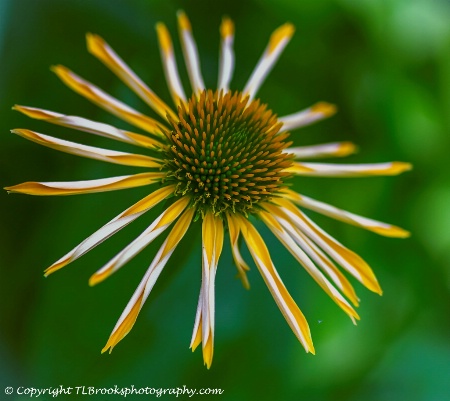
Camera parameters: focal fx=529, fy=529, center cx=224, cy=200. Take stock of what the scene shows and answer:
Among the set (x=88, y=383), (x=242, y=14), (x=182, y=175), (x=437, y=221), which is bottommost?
(x=88, y=383)

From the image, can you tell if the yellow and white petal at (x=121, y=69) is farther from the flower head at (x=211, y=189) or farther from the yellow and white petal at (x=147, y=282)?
the yellow and white petal at (x=147, y=282)

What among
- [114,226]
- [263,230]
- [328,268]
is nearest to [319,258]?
[328,268]

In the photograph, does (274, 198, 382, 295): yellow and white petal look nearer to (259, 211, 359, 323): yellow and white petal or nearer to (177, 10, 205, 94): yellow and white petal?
(259, 211, 359, 323): yellow and white petal

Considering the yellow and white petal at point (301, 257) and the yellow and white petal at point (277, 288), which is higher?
the yellow and white petal at point (301, 257)

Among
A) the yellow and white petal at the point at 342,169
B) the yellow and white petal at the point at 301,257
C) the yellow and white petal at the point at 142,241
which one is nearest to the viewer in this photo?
the yellow and white petal at the point at 142,241

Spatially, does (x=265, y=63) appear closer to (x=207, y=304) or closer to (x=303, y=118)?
(x=303, y=118)

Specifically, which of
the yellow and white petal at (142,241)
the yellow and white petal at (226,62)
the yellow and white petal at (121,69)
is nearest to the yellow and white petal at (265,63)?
the yellow and white petal at (226,62)

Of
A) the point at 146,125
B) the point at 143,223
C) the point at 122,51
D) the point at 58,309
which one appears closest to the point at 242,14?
the point at 122,51

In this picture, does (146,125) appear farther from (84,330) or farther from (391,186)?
(391,186)
